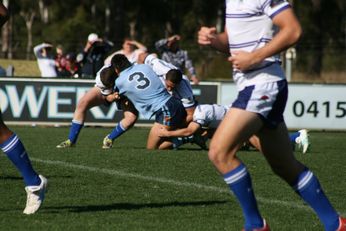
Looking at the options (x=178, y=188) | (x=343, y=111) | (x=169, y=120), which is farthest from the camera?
(x=343, y=111)

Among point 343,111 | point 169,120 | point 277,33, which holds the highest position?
point 277,33

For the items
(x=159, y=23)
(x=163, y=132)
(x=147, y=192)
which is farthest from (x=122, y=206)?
(x=159, y=23)

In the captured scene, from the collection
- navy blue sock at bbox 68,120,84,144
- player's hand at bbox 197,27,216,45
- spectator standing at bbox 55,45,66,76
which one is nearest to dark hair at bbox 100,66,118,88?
navy blue sock at bbox 68,120,84,144

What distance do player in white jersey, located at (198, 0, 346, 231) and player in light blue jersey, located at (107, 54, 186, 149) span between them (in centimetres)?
700

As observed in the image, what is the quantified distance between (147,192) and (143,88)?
15.3ft

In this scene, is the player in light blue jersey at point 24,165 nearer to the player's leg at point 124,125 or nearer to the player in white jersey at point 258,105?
the player in white jersey at point 258,105

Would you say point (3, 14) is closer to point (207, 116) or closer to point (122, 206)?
point (122, 206)

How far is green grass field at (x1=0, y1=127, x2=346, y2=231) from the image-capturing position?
7332mm

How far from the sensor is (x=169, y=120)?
13.8 m

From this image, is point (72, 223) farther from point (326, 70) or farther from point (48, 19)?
point (48, 19)

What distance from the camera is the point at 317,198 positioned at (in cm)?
657

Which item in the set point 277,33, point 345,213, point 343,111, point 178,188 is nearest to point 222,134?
point 277,33

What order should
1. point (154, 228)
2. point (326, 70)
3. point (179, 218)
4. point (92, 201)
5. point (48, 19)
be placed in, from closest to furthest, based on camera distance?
point (154, 228), point (179, 218), point (92, 201), point (326, 70), point (48, 19)

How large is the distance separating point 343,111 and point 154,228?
529 inches
